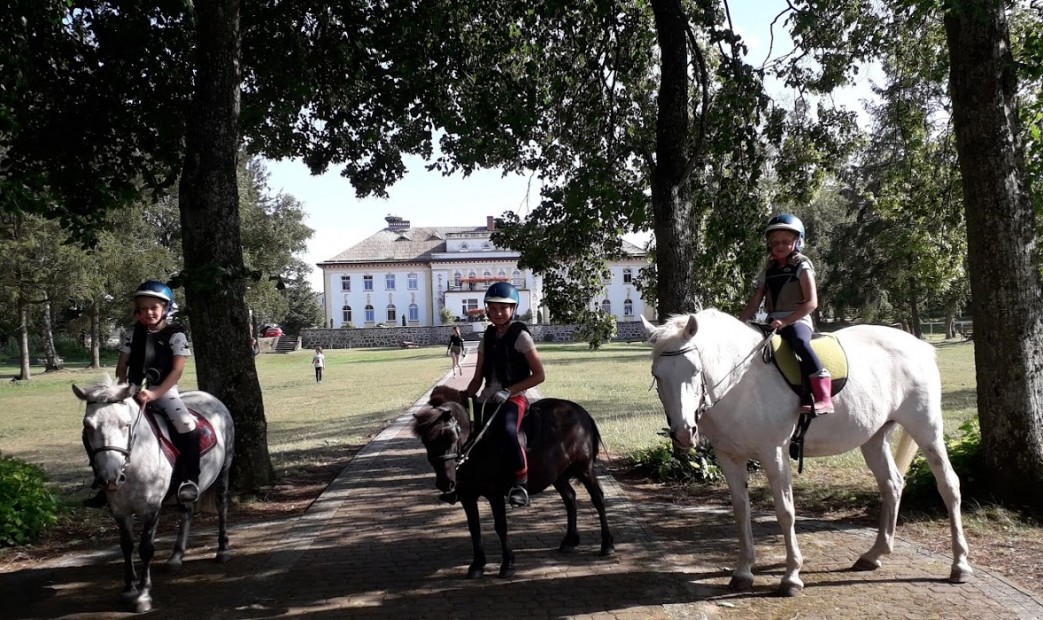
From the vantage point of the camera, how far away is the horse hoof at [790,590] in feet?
16.6

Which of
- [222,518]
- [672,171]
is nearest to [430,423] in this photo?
[222,518]

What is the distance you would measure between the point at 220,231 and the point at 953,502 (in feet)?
27.7

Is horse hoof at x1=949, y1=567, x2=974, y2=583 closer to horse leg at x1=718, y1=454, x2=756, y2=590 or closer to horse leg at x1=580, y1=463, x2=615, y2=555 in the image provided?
horse leg at x1=718, y1=454, x2=756, y2=590

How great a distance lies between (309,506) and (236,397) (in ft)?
5.58

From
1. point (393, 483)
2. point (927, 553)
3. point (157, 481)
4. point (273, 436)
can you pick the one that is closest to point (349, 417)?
point (273, 436)

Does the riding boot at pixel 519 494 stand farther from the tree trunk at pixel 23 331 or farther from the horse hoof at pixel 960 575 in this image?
the tree trunk at pixel 23 331

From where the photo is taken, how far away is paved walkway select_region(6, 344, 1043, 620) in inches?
194

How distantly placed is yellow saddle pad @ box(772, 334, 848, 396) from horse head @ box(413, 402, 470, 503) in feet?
8.28

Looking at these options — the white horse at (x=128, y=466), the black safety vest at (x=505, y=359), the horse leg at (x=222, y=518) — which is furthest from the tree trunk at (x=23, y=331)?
the black safety vest at (x=505, y=359)

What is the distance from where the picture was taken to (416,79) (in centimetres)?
1172

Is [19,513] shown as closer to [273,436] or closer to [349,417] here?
[273,436]

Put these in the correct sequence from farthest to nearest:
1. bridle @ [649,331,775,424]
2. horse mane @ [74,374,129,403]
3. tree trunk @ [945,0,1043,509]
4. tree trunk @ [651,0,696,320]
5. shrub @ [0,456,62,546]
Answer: tree trunk @ [651,0,696,320], shrub @ [0,456,62,546], tree trunk @ [945,0,1043,509], horse mane @ [74,374,129,403], bridle @ [649,331,775,424]

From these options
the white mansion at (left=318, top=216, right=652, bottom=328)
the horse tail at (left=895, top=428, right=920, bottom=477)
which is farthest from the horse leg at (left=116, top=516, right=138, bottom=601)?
the white mansion at (left=318, top=216, right=652, bottom=328)

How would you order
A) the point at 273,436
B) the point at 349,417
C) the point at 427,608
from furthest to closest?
the point at 349,417 < the point at 273,436 < the point at 427,608
